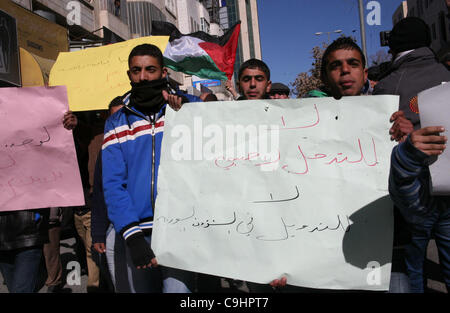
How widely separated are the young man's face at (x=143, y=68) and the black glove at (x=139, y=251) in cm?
91

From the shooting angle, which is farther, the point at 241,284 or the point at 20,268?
the point at 241,284

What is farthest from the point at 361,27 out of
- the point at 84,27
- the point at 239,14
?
the point at 239,14

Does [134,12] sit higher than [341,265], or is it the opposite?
[134,12]

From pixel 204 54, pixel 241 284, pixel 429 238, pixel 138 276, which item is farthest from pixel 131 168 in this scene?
pixel 204 54

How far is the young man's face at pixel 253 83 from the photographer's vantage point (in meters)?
2.79

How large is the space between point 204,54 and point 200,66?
0.22 metres

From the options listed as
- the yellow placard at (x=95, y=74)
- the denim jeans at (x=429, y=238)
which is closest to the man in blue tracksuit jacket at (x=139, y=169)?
the denim jeans at (x=429, y=238)

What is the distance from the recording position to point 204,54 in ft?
18.2

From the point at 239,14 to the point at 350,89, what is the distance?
83707 mm

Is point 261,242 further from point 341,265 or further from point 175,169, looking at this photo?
point 175,169

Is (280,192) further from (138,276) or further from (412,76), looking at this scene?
(412,76)

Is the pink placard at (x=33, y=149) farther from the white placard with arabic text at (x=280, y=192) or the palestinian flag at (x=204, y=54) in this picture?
the palestinian flag at (x=204, y=54)

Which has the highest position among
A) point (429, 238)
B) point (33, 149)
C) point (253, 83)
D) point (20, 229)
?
point (253, 83)

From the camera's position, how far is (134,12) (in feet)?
66.3
